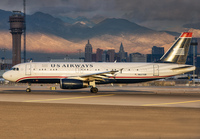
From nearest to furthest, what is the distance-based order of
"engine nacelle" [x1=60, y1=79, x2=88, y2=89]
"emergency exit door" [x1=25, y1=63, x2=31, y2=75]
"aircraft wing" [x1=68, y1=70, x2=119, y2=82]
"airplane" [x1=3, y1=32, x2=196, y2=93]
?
1. "engine nacelle" [x1=60, y1=79, x2=88, y2=89]
2. "aircraft wing" [x1=68, y1=70, x2=119, y2=82]
3. "airplane" [x1=3, y1=32, x2=196, y2=93]
4. "emergency exit door" [x1=25, y1=63, x2=31, y2=75]

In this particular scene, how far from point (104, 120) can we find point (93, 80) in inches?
902

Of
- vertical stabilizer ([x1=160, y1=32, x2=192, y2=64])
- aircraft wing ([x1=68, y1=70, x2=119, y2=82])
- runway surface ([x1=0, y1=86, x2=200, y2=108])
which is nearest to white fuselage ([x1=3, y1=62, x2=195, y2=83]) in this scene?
aircraft wing ([x1=68, y1=70, x2=119, y2=82])

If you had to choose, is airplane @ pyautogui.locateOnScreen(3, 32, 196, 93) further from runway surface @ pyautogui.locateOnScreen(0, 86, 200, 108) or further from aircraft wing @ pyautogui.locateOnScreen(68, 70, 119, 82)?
runway surface @ pyautogui.locateOnScreen(0, 86, 200, 108)

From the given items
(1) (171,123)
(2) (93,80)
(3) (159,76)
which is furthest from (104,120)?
(3) (159,76)

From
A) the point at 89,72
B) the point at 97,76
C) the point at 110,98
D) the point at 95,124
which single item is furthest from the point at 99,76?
the point at 95,124

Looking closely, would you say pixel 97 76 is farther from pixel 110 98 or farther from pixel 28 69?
pixel 28 69

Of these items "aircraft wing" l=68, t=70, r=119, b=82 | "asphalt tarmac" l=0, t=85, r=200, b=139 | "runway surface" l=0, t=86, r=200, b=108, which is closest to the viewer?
"asphalt tarmac" l=0, t=85, r=200, b=139

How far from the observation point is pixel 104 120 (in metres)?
18.6

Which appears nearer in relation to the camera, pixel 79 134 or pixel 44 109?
pixel 79 134

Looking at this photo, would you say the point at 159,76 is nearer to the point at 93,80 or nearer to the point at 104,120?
the point at 93,80

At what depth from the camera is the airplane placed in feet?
135

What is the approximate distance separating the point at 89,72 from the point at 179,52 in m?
14.4

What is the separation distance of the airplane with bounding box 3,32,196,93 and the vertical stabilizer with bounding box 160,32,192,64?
83 centimetres

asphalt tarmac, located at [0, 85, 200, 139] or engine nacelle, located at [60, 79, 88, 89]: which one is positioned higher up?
engine nacelle, located at [60, 79, 88, 89]
